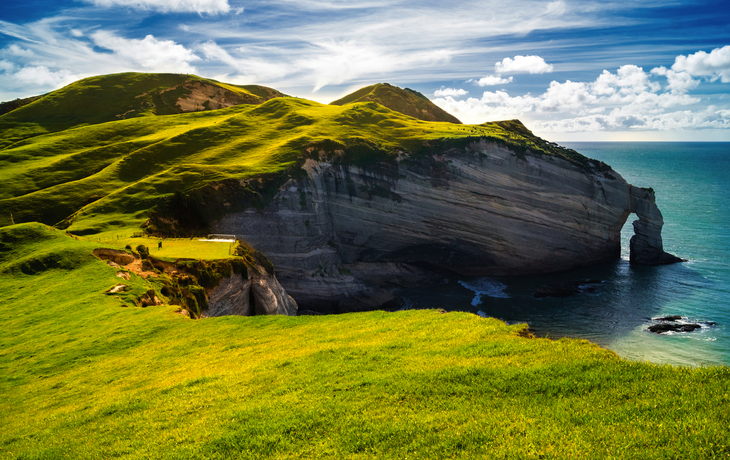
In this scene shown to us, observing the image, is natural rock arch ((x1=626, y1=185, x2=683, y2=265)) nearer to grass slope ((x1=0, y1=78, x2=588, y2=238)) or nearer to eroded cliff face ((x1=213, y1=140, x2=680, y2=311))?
eroded cliff face ((x1=213, y1=140, x2=680, y2=311))

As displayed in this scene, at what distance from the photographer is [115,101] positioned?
102 meters

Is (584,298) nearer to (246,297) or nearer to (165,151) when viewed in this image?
(246,297)

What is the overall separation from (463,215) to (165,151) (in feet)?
170

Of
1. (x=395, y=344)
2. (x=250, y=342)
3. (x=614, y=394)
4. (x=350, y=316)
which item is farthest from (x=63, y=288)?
(x=614, y=394)

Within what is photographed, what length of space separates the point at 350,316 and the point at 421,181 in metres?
47.3

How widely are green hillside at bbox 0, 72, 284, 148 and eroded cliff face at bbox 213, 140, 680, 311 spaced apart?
6566 cm

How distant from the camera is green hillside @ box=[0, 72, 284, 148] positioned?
89.9 metres

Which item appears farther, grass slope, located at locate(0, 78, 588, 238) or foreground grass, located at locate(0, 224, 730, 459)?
grass slope, located at locate(0, 78, 588, 238)

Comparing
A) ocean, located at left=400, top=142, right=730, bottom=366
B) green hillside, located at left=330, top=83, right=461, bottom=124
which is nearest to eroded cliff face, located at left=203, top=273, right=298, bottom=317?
ocean, located at left=400, top=142, right=730, bottom=366

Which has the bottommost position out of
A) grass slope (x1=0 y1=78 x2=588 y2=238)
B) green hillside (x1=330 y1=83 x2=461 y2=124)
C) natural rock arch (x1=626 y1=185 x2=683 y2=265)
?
natural rock arch (x1=626 y1=185 x2=683 y2=265)

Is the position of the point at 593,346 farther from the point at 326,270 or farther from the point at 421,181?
the point at 421,181

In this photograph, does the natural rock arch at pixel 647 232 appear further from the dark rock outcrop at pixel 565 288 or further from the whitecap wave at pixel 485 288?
the whitecap wave at pixel 485 288

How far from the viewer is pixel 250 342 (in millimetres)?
17188

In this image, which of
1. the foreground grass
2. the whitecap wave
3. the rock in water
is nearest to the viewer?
the foreground grass
